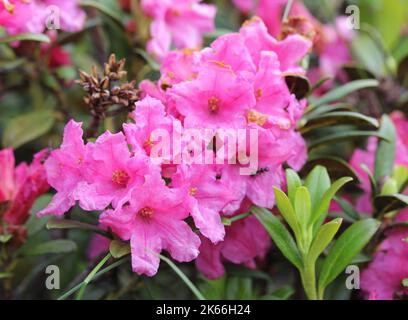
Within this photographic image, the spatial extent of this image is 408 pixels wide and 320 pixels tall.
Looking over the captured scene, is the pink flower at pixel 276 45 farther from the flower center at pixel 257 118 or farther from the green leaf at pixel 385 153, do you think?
the green leaf at pixel 385 153

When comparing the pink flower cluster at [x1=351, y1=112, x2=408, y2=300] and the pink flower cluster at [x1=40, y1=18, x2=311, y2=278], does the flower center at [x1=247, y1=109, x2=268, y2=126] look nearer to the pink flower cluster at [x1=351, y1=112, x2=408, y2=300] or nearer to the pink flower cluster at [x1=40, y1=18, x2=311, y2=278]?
the pink flower cluster at [x1=40, y1=18, x2=311, y2=278]

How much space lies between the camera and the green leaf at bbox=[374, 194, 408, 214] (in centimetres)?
145

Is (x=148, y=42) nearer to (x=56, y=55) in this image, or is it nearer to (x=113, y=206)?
(x=56, y=55)

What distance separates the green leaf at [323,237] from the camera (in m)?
1.31

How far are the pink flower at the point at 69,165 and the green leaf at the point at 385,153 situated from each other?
68 centimetres

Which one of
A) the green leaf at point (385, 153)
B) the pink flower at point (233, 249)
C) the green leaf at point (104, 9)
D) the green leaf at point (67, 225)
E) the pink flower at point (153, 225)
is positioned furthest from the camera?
the green leaf at point (104, 9)

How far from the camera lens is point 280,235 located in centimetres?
138

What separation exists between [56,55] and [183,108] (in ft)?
2.35

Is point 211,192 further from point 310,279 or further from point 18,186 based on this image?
point 18,186

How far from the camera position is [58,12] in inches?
69.5

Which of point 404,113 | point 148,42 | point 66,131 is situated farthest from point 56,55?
point 404,113

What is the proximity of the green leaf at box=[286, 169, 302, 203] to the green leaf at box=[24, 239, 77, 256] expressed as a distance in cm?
48

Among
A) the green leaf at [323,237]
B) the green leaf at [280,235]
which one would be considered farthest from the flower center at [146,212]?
the green leaf at [323,237]

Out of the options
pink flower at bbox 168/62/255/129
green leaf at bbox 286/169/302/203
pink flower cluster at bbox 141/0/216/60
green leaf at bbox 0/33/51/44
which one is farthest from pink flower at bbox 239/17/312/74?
green leaf at bbox 0/33/51/44
